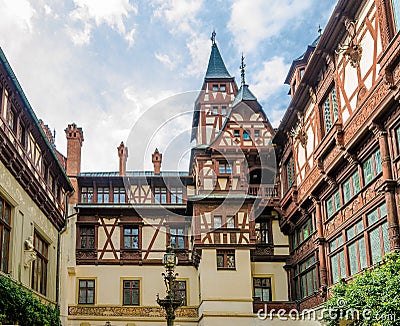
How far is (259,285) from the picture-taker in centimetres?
2819

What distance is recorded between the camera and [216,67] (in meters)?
34.7

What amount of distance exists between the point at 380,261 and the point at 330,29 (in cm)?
750

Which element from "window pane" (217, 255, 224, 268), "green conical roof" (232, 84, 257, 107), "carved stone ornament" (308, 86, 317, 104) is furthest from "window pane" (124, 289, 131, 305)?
"carved stone ornament" (308, 86, 317, 104)

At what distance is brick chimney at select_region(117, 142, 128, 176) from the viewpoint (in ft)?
110

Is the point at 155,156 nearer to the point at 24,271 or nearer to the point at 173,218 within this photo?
the point at 173,218

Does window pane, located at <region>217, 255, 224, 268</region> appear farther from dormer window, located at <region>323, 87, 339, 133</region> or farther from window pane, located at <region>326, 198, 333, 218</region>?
dormer window, located at <region>323, 87, 339, 133</region>

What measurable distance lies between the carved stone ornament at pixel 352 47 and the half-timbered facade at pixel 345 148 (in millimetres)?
30

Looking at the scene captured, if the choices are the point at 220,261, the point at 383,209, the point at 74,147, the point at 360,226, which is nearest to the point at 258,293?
the point at 220,261

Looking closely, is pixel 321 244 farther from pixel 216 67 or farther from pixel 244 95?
pixel 216 67

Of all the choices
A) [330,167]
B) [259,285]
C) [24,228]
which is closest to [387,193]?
[330,167]

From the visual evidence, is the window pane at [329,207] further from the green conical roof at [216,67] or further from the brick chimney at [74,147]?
the brick chimney at [74,147]

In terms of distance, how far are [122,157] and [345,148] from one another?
726 inches

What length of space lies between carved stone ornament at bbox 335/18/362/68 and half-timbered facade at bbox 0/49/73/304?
9.73 metres

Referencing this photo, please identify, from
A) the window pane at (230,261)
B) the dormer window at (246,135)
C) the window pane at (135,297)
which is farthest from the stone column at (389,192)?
the window pane at (135,297)
